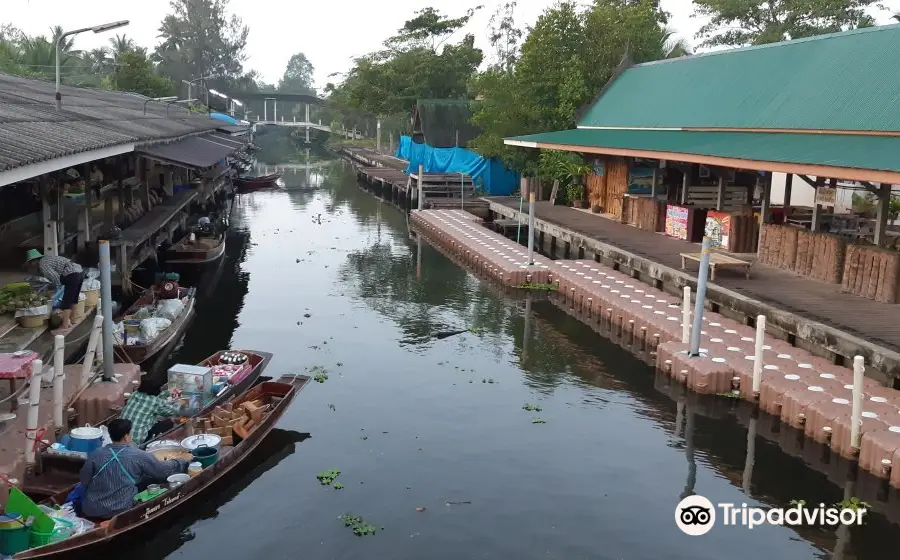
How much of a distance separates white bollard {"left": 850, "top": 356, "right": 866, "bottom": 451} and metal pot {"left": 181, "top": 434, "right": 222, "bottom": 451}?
33.3ft

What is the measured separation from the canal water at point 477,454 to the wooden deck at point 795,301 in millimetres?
2555

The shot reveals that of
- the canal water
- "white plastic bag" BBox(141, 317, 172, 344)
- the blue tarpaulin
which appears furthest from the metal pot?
the blue tarpaulin

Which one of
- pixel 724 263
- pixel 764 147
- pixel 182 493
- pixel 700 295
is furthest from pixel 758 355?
pixel 182 493

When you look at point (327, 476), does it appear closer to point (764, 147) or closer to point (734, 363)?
point (734, 363)

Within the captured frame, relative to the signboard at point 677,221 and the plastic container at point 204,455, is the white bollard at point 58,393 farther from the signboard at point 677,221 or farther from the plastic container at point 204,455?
the signboard at point 677,221

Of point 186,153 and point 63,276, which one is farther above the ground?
point 186,153

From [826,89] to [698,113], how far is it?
5.97 m

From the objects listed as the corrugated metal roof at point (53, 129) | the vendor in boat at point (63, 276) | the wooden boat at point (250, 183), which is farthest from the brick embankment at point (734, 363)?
the wooden boat at point (250, 183)

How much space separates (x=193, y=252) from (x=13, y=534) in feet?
68.2

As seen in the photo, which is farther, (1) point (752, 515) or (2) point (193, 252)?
(2) point (193, 252)

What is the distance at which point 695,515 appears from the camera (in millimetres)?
12430

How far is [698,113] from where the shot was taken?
3072cm

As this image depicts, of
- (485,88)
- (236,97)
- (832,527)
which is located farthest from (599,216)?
(236,97)

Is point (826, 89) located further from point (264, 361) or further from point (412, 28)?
point (412, 28)
